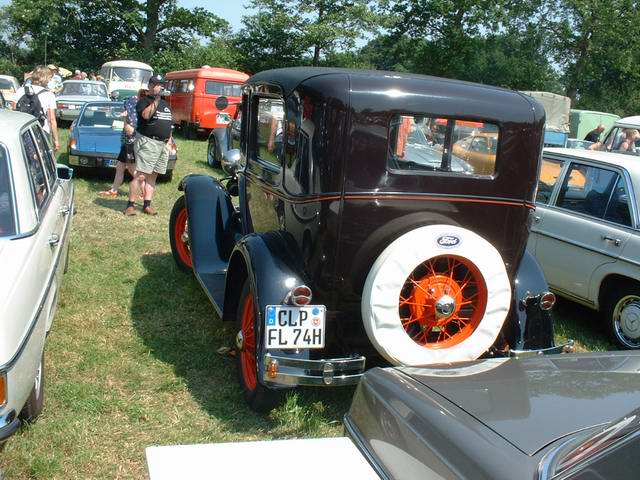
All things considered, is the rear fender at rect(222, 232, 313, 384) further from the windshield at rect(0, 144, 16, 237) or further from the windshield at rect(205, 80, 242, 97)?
the windshield at rect(205, 80, 242, 97)

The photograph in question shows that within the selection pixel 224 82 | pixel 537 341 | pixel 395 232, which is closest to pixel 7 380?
pixel 395 232

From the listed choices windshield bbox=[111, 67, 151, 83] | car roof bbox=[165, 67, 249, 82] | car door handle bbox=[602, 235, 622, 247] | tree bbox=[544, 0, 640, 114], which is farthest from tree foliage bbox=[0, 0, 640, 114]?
car door handle bbox=[602, 235, 622, 247]

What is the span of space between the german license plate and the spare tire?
0.26m

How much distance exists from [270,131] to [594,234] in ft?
9.64

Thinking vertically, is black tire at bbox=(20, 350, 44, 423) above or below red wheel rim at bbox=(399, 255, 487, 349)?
below

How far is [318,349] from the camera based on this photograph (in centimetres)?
368

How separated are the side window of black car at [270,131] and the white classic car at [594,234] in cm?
240

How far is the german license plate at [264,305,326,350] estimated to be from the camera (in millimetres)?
3471

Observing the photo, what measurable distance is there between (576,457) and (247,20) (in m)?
34.0

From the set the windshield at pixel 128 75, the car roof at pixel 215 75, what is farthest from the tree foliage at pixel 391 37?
the car roof at pixel 215 75

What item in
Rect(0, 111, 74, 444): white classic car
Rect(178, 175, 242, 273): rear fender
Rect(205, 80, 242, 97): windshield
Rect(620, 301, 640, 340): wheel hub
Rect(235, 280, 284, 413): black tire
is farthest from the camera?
Rect(205, 80, 242, 97): windshield

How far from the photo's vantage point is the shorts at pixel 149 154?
7.78m

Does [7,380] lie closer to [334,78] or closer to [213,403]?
[213,403]

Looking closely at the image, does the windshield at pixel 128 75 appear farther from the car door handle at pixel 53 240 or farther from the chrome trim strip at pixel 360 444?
the chrome trim strip at pixel 360 444
